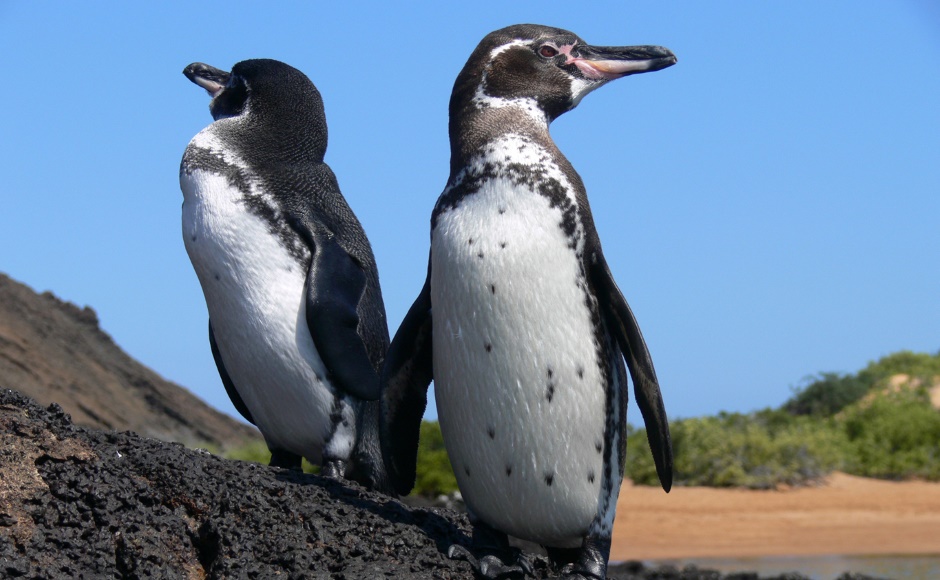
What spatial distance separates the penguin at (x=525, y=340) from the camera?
130 inches

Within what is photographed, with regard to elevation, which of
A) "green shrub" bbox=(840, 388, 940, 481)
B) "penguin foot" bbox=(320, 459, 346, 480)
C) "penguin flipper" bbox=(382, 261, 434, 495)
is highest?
"green shrub" bbox=(840, 388, 940, 481)

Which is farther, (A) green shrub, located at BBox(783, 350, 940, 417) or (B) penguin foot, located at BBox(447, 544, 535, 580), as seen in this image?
(A) green shrub, located at BBox(783, 350, 940, 417)

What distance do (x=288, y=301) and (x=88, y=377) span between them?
40.7 feet

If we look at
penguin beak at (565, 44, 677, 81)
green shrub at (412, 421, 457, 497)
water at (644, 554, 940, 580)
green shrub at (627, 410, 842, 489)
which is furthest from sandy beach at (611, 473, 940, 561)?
penguin beak at (565, 44, 677, 81)

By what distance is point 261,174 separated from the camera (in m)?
4.73

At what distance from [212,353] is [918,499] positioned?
10966 mm

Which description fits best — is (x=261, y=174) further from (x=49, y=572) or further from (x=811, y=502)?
(x=811, y=502)

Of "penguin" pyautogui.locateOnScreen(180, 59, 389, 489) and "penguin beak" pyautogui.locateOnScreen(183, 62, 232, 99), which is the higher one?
"penguin beak" pyautogui.locateOnScreen(183, 62, 232, 99)

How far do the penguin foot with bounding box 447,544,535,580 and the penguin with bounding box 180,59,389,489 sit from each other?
1.04m

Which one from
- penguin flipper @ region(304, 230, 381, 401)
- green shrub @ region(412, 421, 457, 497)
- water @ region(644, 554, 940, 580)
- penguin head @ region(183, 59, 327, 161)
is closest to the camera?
penguin flipper @ region(304, 230, 381, 401)

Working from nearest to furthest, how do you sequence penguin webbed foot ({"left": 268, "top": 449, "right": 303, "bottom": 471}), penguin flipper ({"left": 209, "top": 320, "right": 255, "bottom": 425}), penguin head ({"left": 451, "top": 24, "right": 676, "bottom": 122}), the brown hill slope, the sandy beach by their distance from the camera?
1. penguin head ({"left": 451, "top": 24, "right": 676, "bottom": 122})
2. penguin webbed foot ({"left": 268, "top": 449, "right": 303, "bottom": 471})
3. penguin flipper ({"left": 209, "top": 320, "right": 255, "bottom": 425})
4. the sandy beach
5. the brown hill slope

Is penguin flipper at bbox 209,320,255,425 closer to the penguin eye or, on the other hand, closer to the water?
the penguin eye

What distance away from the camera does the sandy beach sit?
10.7 metres

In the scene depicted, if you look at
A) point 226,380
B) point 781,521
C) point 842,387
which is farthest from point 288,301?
point 842,387
